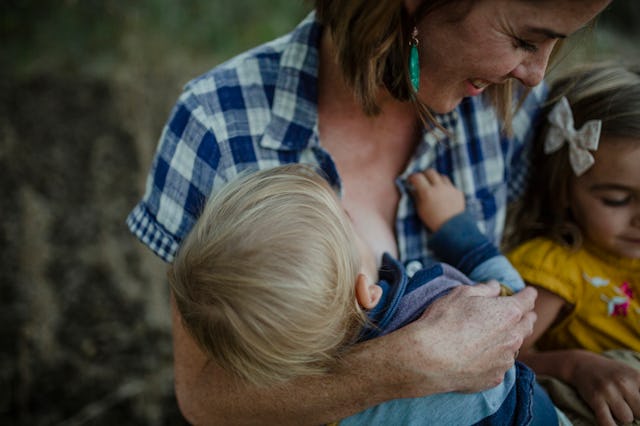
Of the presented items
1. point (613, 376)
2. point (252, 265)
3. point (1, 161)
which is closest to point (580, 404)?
point (613, 376)

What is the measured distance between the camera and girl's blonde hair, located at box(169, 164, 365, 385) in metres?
1.25

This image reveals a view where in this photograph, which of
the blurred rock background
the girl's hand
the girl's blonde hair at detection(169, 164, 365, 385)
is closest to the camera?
the girl's blonde hair at detection(169, 164, 365, 385)

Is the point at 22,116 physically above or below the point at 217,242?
above

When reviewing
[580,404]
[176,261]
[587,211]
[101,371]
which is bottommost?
[101,371]

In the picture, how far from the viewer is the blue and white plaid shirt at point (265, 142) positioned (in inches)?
60.7

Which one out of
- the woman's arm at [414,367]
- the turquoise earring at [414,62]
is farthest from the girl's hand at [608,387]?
the turquoise earring at [414,62]

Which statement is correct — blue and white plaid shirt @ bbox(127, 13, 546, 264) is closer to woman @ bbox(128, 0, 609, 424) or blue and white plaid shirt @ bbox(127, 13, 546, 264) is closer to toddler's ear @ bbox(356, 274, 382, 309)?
woman @ bbox(128, 0, 609, 424)

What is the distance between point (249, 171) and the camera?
1.56 metres

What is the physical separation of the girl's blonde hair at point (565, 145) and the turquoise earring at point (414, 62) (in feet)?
1.74

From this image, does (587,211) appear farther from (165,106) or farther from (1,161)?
(1,161)

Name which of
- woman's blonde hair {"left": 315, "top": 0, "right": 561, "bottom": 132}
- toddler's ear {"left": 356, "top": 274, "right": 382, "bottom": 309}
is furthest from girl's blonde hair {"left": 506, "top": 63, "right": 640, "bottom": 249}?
toddler's ear {"left": 356, "top": 274, "right": 382, "bottom": 309}

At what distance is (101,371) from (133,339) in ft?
0.62

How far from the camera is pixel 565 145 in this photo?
180 cm

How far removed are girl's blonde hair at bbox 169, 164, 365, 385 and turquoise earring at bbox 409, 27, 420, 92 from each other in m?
0.35
